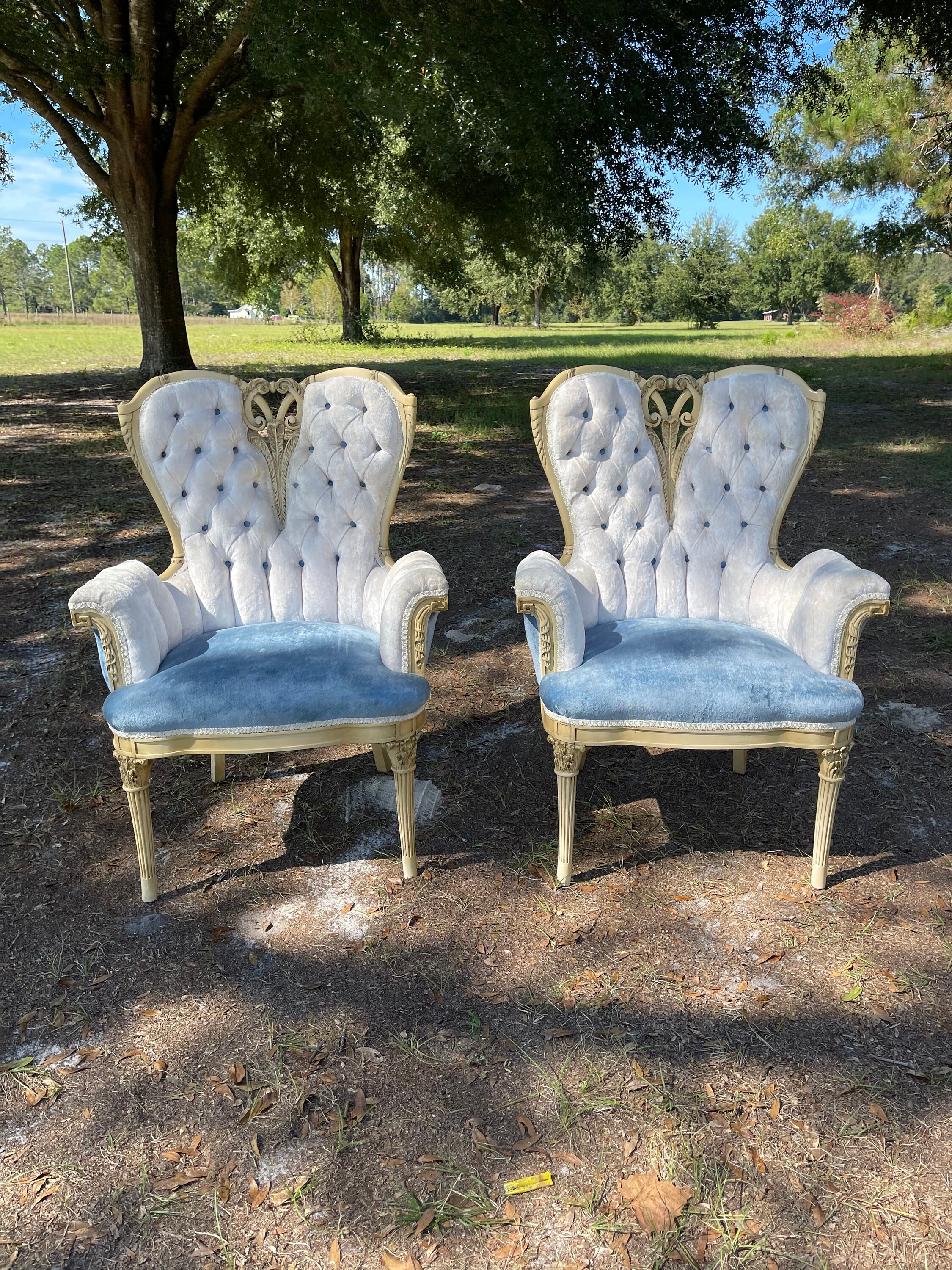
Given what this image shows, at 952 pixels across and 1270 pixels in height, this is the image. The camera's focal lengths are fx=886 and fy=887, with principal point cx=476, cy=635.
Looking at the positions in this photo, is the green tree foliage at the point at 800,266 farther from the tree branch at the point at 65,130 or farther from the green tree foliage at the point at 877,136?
the tree branch at the point at 65,130

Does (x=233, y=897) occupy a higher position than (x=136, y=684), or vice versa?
(x=136, y=684)

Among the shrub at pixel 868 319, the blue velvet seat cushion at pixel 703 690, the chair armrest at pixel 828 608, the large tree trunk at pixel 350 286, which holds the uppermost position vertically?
the large tree trunk at pixel 350 286

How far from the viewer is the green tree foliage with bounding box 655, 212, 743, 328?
5512 cm

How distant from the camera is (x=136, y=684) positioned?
2.69 meters

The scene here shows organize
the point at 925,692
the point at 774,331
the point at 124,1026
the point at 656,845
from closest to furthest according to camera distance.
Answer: the point at 124,1026 < the point at 656,845 < the point at 925,692 < the point at 774,331

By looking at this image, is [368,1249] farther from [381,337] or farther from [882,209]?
[381,337]

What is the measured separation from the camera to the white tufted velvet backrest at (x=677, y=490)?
10.6ft

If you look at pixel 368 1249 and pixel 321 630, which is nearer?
pixel 368 1249

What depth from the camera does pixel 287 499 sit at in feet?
10.8

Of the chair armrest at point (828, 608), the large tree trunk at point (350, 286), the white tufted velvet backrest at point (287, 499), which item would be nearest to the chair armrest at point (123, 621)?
the white tufted velvet backrest at point (287, 499)

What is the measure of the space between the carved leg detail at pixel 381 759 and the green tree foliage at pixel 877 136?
12.4 metres

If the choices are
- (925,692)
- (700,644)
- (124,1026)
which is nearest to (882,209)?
(925,692)

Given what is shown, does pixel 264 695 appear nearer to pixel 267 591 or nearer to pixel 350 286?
pixel 267 591

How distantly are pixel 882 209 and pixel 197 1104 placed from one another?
20374 mm
